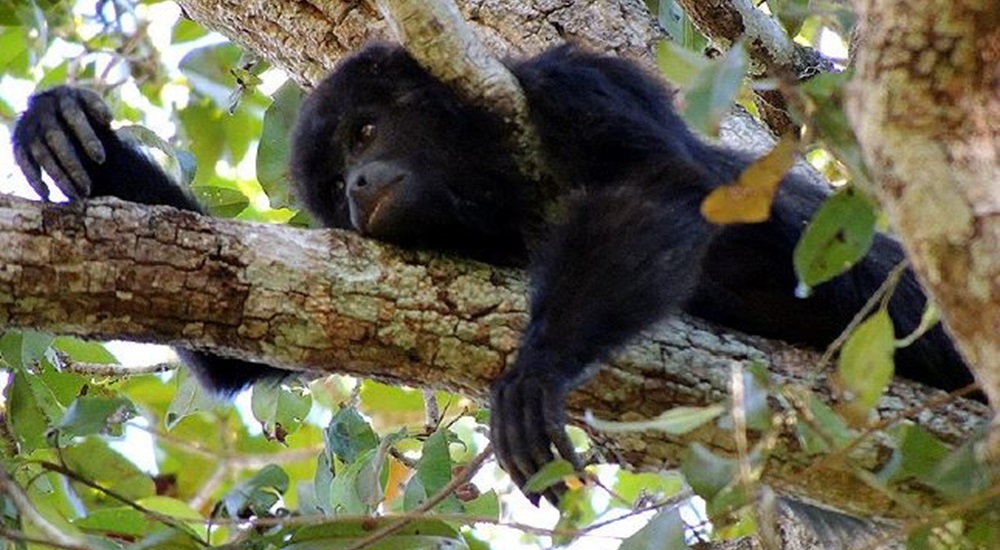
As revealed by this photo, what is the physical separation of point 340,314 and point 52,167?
751 mm

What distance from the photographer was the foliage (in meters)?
1.99

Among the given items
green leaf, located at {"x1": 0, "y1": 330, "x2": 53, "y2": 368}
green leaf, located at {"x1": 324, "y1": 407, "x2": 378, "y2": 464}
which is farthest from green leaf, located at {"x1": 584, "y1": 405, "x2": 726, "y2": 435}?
green leaf, located at {"x1": 324, "y1": 407, "x2": 378, "y2": 464}

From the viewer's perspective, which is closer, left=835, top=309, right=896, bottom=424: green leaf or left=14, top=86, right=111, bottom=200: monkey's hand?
left=835, top=309, right=896, bottom=424: green leaf

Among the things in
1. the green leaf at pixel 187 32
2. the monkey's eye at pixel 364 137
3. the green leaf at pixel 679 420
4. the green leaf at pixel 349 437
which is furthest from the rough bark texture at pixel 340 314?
the green leaf at pixel 187 32

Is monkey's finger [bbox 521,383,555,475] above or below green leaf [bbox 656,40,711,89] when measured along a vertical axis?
below

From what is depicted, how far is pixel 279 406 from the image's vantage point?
165 inches

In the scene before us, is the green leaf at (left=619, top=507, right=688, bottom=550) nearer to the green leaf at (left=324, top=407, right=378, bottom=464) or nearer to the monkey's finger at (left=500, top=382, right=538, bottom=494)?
the monkey's finger at (left=500, top=382, right=538, bottom=494)

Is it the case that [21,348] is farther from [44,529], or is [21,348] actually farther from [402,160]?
[44,529]

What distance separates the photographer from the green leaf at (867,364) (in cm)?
195

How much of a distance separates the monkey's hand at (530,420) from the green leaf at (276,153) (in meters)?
1.78

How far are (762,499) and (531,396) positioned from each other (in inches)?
33.3

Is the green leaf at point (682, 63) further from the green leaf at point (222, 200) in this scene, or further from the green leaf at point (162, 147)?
the green leaf at point (222, 200)

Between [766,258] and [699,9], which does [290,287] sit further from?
[699,9]

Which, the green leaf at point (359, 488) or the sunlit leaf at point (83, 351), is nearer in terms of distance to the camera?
the green leaf at point (359, 488)
